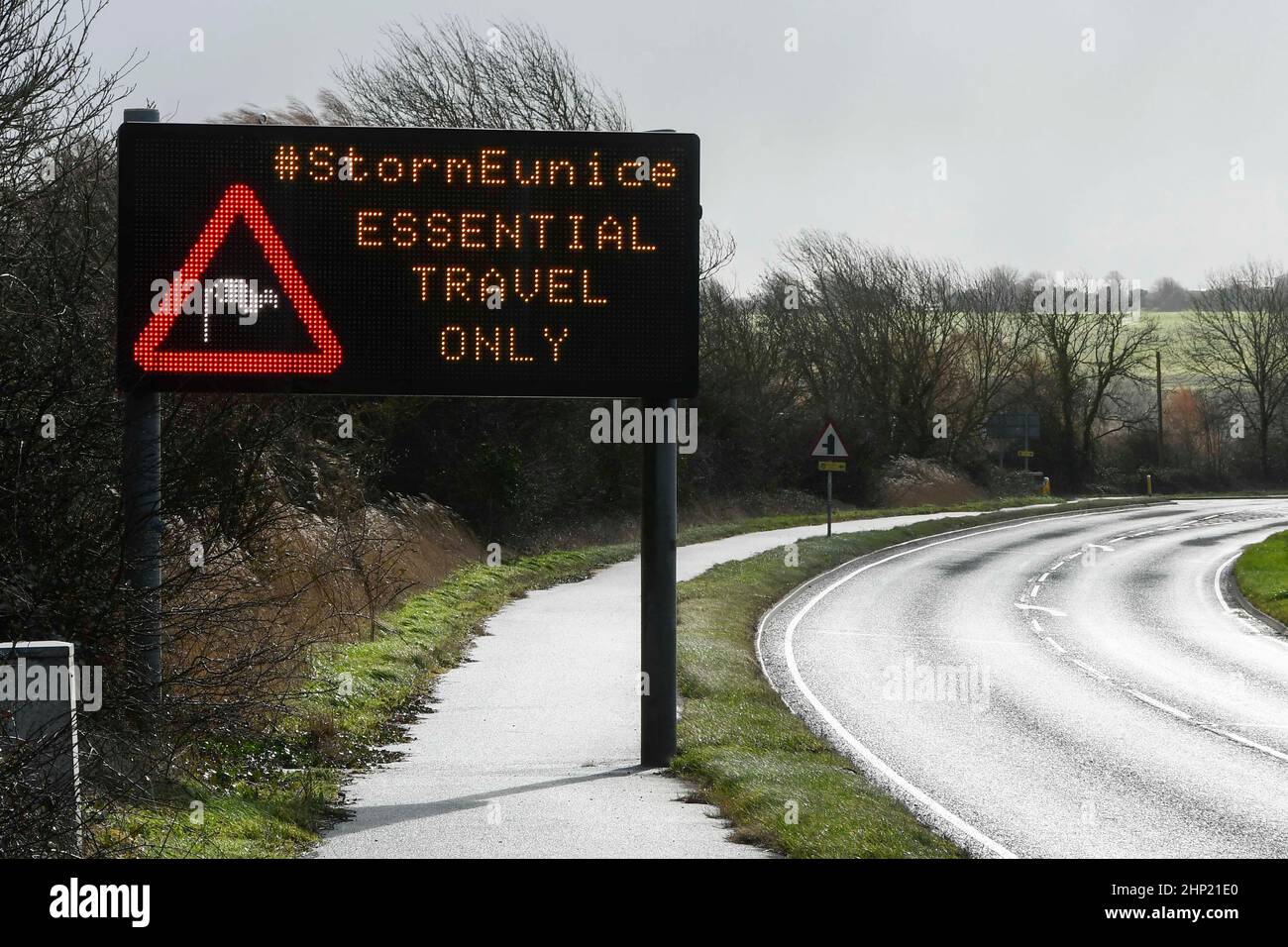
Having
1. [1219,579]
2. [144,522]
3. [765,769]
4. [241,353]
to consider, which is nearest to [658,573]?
[765,769]

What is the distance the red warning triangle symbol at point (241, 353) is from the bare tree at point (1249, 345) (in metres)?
78.7

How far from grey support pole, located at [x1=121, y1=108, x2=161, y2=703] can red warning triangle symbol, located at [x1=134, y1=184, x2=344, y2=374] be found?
335mm

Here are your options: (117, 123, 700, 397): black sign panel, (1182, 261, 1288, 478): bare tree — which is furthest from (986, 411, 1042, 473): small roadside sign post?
(117, 123, 700, 397): black sign panel

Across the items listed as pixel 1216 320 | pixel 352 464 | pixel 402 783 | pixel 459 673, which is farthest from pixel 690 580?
pixel 1216 320

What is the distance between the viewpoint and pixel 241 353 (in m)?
9.34

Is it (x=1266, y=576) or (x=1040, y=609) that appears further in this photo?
(x=1266, y=576)

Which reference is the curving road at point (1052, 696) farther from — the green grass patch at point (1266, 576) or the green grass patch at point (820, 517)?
the green grass patch at point (820, 517)

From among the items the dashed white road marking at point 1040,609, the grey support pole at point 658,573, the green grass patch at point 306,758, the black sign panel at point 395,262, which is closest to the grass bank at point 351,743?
the green grass patch at point 306,758

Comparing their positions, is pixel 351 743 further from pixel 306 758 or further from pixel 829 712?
pixel 829 712

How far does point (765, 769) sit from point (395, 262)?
459cm

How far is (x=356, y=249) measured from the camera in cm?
946

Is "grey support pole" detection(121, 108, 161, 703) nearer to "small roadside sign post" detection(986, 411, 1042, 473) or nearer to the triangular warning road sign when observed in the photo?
the triangular warning road sign

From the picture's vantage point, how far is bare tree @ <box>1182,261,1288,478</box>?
81.1 m
